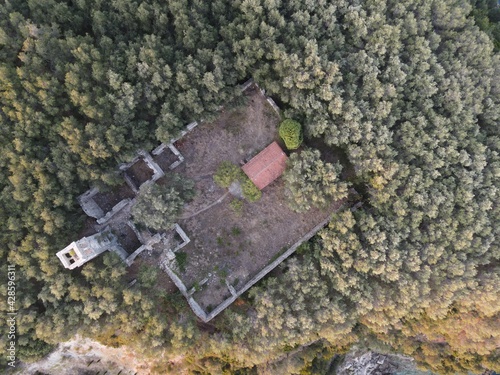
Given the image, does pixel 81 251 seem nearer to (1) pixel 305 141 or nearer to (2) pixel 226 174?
(2) pixel 226 174

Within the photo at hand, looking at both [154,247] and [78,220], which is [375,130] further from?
[78,220]

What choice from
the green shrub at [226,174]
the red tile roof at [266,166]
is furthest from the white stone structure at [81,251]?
the red tile roof at [266,166]

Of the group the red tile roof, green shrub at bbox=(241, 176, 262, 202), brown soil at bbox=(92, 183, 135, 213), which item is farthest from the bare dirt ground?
brown soil at bbox=(92, 183, 135, 213)

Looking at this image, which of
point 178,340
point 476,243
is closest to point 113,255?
point 178,340

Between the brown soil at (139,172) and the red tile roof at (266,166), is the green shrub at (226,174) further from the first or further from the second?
the brown soil at (139,172)

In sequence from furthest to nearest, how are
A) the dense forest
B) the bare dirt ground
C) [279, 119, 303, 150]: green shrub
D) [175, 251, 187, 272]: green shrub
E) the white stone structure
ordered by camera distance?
the bare dirt ground < [175, 251, 187, 272]: green shrub < [279, 119, 303, 150]: green shrub < the dense forest < the white stone structure

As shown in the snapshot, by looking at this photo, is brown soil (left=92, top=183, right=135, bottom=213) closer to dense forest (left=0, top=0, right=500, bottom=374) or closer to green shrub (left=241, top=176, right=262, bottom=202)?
dense forest (left=0, top=0, right=500, bottom=374)
